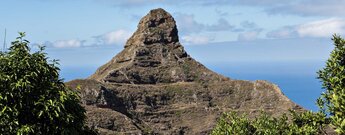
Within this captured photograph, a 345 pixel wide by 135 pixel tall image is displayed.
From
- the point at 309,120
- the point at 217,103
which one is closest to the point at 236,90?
the point at 217,103

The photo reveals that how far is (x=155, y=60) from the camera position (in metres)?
160

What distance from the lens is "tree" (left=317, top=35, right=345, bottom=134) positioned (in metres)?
21.6

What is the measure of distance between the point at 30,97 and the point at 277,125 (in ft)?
48.2

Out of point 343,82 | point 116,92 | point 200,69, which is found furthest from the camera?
point 200,69

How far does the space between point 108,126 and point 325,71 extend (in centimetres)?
9537

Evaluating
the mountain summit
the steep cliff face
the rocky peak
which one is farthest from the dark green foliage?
the rocky peak

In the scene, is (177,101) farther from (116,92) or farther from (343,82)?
(343,82)

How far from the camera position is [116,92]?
5285 inches

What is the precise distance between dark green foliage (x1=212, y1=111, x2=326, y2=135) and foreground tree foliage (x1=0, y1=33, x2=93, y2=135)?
11143mm

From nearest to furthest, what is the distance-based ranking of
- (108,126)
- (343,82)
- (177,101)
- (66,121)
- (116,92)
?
(343,82)
(66,121)
(108,126)
(116,92)
(177,101)

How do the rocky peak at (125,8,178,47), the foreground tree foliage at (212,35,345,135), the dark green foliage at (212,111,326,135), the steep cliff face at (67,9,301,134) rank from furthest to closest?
the rocky peak at (125,8,178,47), the steep cliff face at (67,9,301,134), the dark green foliage at (212,111,326,135), the foreground tree foliage at (212,35,345,135)

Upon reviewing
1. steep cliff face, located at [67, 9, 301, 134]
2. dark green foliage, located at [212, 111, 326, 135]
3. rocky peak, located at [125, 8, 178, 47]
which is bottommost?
dark green foliage, located at [212, 111, 326, 135]

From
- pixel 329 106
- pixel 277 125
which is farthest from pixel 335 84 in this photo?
pixel 277 125

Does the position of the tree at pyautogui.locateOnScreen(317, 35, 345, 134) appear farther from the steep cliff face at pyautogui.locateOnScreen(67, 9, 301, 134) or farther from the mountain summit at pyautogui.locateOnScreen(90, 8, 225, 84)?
the mountain summit at pyautogui.locateOnScreen(90, 8, 225, 84)
